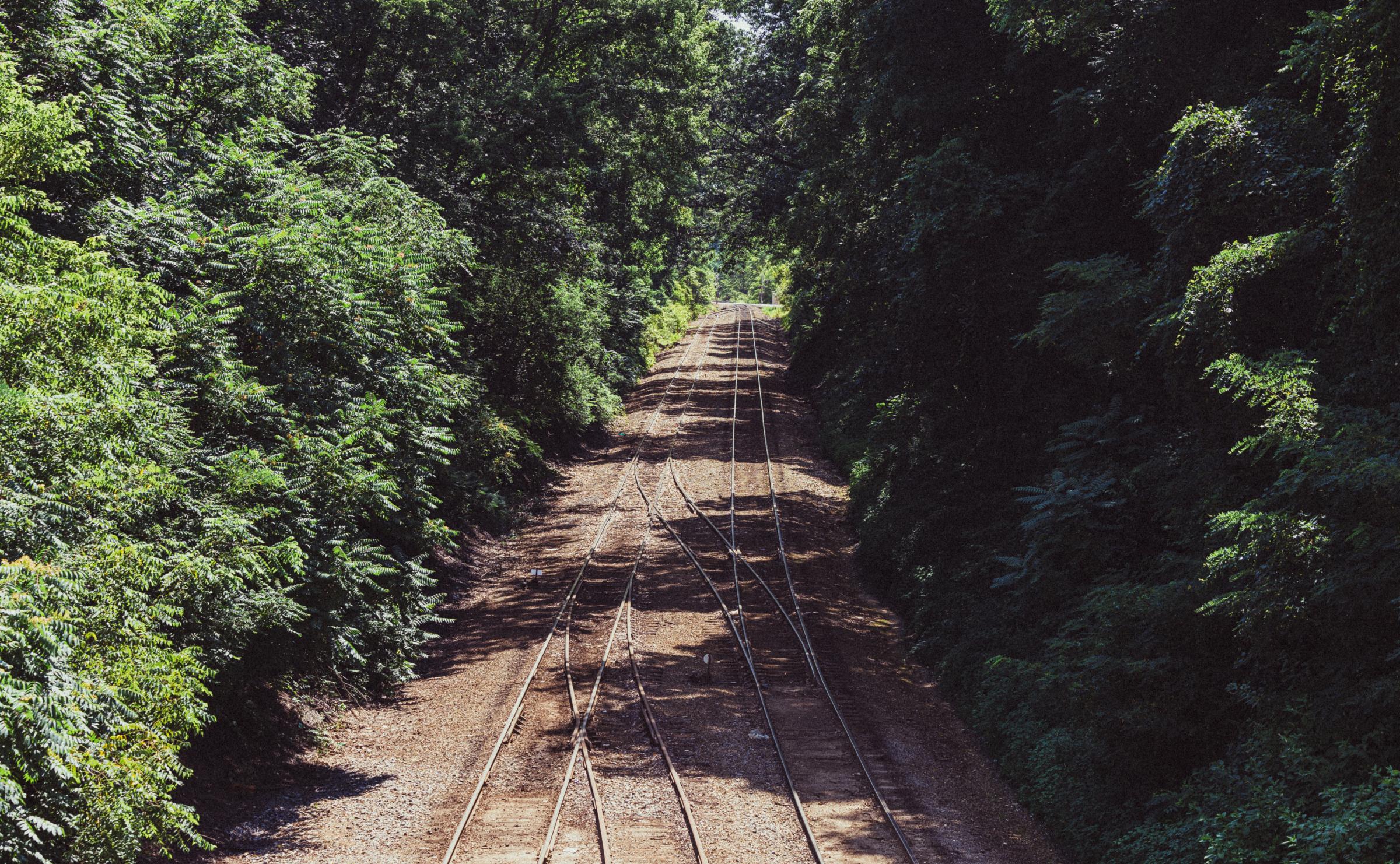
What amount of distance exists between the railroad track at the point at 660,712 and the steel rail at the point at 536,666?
24 millimetres

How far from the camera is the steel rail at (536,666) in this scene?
360 inches

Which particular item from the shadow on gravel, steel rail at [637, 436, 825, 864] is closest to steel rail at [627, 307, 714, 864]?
steel rail at [637, 436, 825, 864]

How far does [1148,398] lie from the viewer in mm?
12734

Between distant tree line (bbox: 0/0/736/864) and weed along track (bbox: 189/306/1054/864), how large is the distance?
1467 mm

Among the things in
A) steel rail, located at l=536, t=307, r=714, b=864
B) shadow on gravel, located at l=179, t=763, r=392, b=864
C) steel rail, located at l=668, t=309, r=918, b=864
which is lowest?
shadow on gravel, located at l=179, t=763, r=392, b=864

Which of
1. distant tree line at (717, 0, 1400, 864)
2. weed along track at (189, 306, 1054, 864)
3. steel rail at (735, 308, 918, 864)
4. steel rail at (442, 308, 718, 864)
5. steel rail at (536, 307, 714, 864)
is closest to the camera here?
distant tree line at (717, 0, 1400, 864)

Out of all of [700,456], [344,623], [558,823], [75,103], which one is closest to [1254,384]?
[558,823]

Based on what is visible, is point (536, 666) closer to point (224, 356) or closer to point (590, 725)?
point (590, 725)

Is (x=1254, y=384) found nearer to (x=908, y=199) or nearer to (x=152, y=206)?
(x=908, y=199)

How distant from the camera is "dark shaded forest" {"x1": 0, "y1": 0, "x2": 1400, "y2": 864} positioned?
272 inches

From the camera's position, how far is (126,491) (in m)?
7.34

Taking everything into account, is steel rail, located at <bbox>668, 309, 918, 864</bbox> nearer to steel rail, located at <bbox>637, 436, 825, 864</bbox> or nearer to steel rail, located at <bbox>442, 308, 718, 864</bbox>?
steel rail, located at <bbox>637, 436, 825, 864</bbox>

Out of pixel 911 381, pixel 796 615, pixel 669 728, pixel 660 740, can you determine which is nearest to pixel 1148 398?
pixel 911 381

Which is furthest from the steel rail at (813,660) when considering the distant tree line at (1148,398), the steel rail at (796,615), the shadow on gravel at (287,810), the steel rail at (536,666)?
the shadow on gravel at (287,810)
